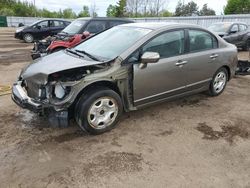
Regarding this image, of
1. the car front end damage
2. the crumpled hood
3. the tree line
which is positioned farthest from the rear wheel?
the tree line

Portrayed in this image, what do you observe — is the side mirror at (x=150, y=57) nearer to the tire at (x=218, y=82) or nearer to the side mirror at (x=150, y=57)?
the side mirror at (x=150, y=57)

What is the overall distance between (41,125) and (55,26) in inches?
546

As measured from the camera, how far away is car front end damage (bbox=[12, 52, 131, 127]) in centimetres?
354

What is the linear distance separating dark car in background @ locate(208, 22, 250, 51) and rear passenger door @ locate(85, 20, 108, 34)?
5.83 m

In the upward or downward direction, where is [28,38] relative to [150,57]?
downward

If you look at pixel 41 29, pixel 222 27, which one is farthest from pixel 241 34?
pixel 41 29

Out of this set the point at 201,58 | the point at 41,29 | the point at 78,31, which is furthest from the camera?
the point at 41,29

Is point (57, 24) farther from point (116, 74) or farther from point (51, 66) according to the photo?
point (116, 74)

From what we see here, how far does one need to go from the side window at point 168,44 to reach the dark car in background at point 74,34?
463 centimetres

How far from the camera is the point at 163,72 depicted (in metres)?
4.34

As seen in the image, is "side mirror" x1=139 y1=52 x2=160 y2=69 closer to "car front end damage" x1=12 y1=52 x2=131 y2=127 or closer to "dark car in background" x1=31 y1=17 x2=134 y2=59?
"car front end damage" x1=12 y1=52 x2=131 y2=127

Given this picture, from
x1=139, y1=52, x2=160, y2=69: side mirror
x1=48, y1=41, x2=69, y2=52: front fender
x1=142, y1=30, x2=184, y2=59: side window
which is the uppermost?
x1=142, y1=30, x2=184, y2=59: side window

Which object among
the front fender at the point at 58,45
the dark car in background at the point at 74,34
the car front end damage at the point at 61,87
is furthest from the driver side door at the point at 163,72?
the front fender at the point at 58,45

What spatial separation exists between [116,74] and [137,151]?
1.17 metres
